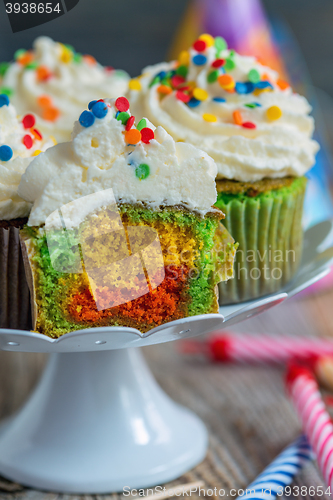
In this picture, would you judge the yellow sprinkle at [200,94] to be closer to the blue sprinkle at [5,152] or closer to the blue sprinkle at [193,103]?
the blue sprinkle at [193,103]

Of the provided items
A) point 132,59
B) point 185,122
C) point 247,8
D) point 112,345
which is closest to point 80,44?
point 132,59

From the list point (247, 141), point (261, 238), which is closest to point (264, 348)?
point (261, 238)

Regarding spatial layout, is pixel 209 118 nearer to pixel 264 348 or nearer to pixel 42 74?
pixel 42 74

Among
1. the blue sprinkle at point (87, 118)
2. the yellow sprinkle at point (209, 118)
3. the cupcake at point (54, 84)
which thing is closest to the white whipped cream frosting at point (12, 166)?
the blue sprinkle at point (87, 118)

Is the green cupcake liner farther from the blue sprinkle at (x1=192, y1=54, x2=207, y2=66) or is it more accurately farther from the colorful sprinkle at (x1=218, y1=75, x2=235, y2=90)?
the blue sprinkle at (x1=192, y1=54, x2=207, y2=66)

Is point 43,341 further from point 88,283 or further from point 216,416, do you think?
point 216,416
